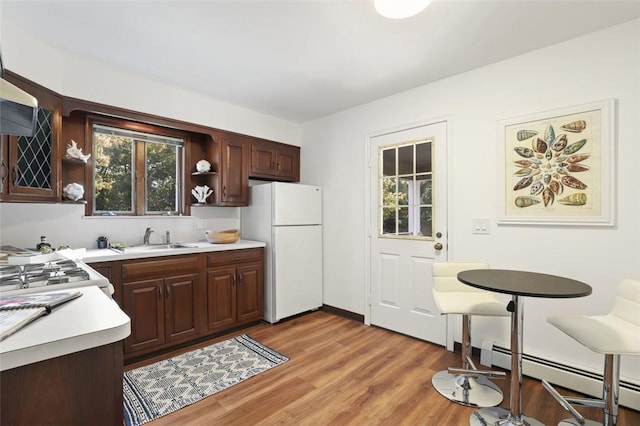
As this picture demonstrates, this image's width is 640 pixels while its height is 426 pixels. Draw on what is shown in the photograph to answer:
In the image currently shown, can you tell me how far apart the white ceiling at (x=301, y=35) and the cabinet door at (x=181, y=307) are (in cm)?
188

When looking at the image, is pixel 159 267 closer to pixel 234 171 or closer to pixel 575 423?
pixel 234 171

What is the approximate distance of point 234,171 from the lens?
11.3 feet

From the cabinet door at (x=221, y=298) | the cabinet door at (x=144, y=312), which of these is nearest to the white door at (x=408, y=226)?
the cabinet door at (x=221, y=298)

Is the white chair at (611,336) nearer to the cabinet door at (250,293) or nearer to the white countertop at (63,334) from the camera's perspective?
the white countertop at (63,334)

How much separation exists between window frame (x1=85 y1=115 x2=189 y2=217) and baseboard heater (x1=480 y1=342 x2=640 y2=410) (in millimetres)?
3327

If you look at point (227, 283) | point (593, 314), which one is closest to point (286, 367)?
point (227, 283)

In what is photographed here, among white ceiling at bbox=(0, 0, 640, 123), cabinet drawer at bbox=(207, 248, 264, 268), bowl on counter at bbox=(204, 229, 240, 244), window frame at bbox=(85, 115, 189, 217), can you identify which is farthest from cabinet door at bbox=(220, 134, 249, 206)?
white ceiling at bbox=(0, 0, 640, 123)

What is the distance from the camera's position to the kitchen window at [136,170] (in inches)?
113

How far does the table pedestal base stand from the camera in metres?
1.71

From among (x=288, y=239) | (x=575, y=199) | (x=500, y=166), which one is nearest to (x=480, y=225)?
(x=500, y=166)

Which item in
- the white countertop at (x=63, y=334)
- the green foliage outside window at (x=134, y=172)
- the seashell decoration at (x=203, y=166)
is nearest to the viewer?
the white countertop at (x=63, y=334)

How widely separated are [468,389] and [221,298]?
2.26 meters

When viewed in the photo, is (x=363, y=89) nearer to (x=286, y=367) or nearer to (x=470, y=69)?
(x=470, y=69)

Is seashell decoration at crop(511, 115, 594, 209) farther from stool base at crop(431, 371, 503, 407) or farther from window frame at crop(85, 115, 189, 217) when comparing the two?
window frame at crop(85, 115, 189, 217)
